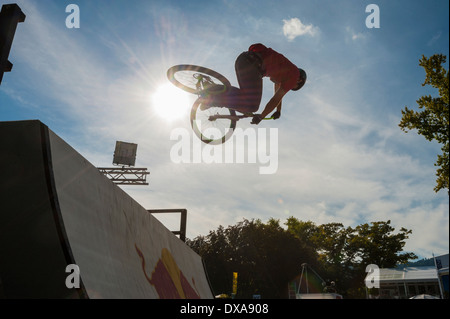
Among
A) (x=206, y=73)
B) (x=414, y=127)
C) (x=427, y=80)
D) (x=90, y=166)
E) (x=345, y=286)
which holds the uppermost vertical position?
(x=427, y=80)

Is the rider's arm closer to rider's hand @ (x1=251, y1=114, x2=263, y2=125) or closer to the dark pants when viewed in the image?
rider's hand @ (x1=251, y1=114, x2=263, y2=125)

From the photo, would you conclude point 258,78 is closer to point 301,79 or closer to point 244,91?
point 244,91

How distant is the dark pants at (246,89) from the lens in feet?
13.8

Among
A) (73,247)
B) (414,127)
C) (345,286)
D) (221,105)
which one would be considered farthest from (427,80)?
(345,286)

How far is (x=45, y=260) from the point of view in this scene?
7.17ft

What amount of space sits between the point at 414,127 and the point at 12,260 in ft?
54.3

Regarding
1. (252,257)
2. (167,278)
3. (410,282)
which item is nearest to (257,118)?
(167,278)

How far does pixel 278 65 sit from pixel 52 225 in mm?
3555

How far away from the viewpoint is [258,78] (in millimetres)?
4340

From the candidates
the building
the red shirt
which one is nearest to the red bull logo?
the red shirt

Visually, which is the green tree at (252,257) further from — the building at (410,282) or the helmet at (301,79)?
the helmet at (301,79)

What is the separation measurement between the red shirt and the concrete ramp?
9.42 ft

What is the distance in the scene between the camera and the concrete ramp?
2174 millimetres
